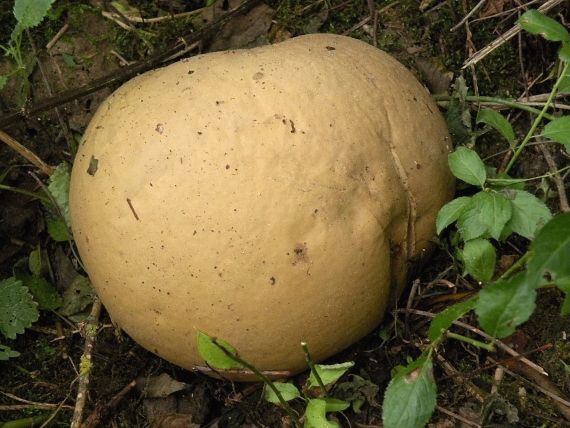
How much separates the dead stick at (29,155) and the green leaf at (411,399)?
1.65 meters

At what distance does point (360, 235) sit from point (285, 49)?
65 cm

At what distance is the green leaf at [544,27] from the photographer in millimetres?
2016

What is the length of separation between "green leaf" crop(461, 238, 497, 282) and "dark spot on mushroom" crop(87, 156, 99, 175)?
1.18 meters

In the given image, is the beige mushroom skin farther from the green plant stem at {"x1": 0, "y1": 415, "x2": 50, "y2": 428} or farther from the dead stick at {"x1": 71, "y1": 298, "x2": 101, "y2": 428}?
the green plant stem at {"x1": 0, "y1": 415, "x2": 50, "y2": 428}

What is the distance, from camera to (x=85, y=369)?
2.30 meters

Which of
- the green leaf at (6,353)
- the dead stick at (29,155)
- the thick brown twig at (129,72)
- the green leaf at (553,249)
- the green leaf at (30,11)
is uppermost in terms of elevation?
the green leaf at (30,11)

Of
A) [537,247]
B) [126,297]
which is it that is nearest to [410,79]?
[537,247]

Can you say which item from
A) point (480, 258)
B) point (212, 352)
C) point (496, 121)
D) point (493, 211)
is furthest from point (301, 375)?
point (496, 121)

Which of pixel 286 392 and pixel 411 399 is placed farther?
pixel 286 392

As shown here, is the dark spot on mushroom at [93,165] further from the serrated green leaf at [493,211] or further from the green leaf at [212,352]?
the serrated green leaf at [493,211]

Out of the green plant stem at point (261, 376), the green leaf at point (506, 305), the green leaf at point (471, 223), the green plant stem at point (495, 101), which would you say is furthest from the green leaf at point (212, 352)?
the green plant stem at point (495, 101)

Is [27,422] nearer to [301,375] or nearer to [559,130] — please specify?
[301,375]

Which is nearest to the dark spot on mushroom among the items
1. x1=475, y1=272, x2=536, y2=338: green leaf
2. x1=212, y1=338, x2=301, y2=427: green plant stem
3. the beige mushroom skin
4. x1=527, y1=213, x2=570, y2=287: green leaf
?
the beige mushroom skin

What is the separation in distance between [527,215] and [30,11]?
1.68 m
